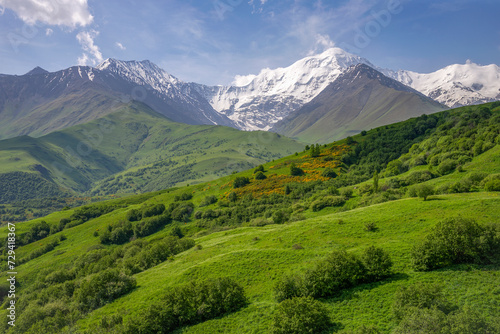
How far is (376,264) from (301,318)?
46.4 feet

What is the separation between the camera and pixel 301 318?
30.5 m

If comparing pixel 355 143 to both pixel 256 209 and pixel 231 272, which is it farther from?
pixel 231 272

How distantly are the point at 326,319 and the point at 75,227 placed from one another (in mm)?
165229

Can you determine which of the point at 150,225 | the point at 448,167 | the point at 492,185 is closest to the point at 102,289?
the point at 150,225

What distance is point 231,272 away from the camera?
49.7 meters

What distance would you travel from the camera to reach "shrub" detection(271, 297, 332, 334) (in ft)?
98.6

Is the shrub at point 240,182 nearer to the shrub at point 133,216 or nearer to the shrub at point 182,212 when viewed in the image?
the shrub at point 182,212

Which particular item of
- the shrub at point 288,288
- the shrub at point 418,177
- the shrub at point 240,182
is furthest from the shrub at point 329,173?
the shrub at point 288,288

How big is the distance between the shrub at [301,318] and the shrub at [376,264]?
30.9 ft

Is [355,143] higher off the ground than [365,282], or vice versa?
[355,143]

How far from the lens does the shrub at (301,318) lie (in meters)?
30.1

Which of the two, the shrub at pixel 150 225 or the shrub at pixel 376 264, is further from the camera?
the shrub at pixel 150 225

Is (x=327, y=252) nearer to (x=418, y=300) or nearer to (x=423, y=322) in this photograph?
(x=418, y=300)

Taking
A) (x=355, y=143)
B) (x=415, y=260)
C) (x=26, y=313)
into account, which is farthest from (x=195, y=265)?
(x=355, y=143)
